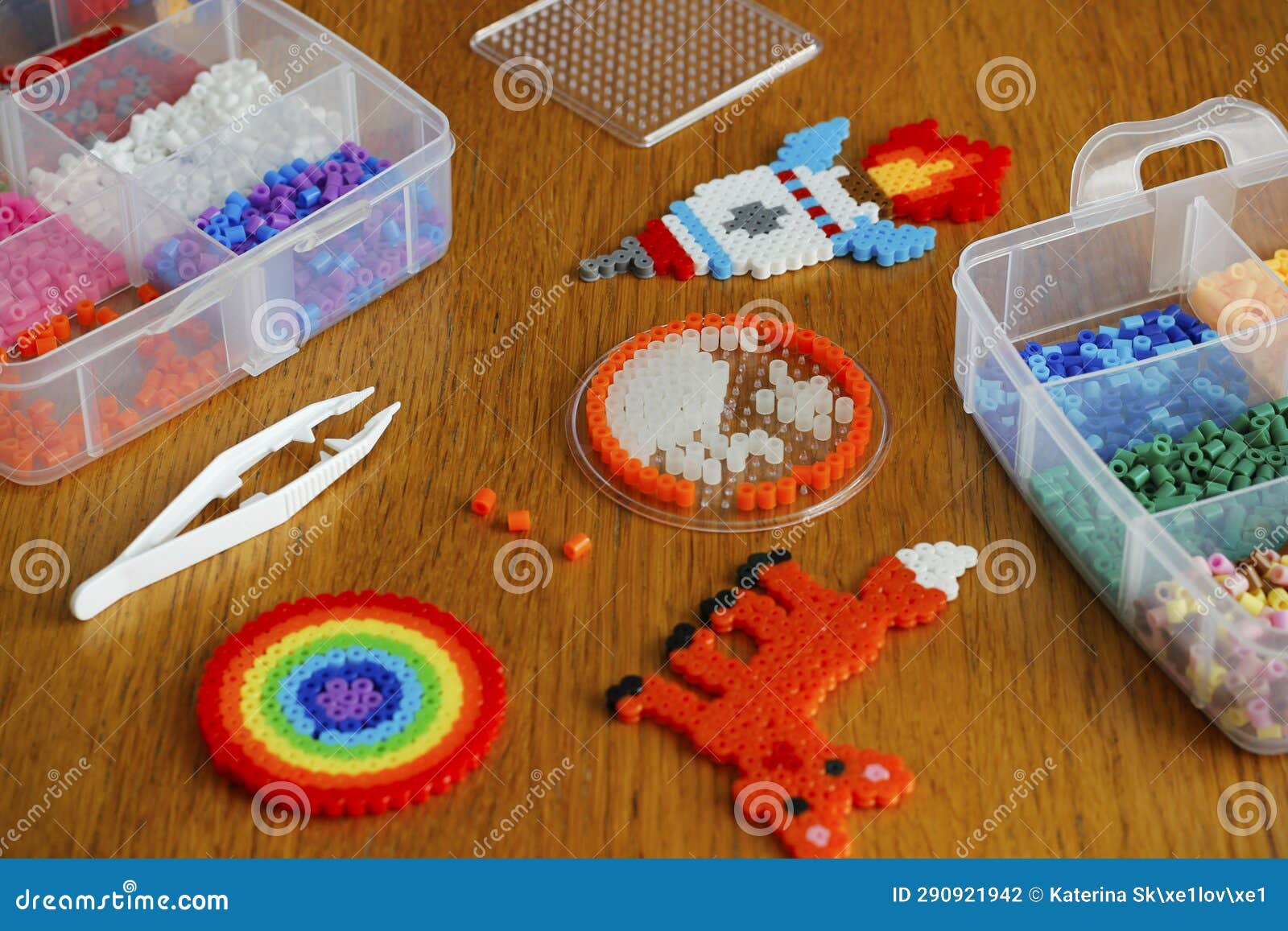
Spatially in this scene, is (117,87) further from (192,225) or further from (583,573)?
(583,573)

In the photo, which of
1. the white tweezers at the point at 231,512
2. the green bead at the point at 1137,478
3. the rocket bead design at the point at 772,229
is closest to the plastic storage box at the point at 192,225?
the white tweezers at the point at 231,512

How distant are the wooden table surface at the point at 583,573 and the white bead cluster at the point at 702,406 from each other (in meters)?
0.07

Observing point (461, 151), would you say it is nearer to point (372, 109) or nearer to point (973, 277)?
point (372, 109)

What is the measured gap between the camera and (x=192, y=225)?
1854 millimetres

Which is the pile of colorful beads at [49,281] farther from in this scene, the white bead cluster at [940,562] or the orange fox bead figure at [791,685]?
the white bead cluster at [940,562]

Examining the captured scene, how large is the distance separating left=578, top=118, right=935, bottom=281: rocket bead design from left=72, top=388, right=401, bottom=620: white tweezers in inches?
15.1

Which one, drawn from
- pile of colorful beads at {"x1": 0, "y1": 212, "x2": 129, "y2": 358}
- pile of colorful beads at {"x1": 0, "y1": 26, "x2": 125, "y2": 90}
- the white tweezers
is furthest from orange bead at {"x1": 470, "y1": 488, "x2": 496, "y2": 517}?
pile of colorful beads at {"x1": 0, "y1": 26, "x2": 125, "y2": 90}

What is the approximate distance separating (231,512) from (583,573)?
344 millimetres

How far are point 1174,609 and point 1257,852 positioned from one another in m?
0.22

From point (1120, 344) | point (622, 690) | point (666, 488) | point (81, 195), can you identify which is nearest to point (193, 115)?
point (81, 195)

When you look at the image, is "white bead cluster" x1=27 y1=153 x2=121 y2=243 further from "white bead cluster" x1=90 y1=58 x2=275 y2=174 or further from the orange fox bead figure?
the orange fox bead figure

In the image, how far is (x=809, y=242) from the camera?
201 cm

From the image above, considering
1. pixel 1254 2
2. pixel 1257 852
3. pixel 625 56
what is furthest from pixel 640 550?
pixel 1254 2

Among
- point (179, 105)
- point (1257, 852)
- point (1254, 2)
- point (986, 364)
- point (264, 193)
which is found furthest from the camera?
point (1254, 2)
